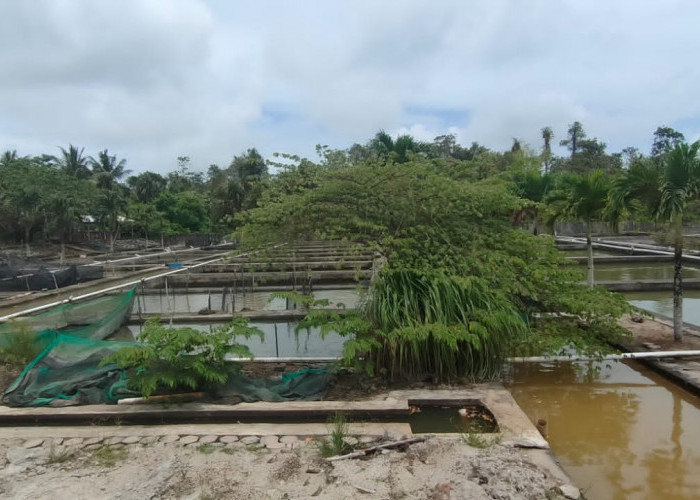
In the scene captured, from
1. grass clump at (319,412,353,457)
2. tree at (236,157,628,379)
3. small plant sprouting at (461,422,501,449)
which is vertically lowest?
small plant sprouting at (461,422,501,449)

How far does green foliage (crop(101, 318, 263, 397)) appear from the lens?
16.0 feet

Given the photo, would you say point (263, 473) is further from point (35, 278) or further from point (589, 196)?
point (35, 278)

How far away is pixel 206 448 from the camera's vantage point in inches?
165

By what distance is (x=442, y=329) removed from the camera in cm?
523

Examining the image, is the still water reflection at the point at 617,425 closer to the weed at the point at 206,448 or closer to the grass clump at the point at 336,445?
the grass clump at the point at 336,445

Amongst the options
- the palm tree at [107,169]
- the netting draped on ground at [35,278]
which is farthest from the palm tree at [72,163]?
the netting draped on ground at [35,278]

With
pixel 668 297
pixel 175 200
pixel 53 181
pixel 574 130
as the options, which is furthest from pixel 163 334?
pixel 574 130

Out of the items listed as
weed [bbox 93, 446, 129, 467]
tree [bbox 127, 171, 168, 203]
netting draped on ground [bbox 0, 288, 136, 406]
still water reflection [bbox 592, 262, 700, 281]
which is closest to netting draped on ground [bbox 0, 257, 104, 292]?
netting draped on ground [bbox 0, 288, 136, 406]

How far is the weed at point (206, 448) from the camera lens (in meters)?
4.12

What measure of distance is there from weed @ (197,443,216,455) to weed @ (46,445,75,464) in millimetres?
1063

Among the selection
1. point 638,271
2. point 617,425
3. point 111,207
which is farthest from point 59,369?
point 111,207

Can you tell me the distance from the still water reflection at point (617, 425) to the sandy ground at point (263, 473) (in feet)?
2.53

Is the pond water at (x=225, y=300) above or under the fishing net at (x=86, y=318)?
under

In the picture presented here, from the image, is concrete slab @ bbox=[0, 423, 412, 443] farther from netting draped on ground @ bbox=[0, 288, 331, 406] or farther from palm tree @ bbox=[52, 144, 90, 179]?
palm tree @ bbox=[52, 144, 90, 179]
